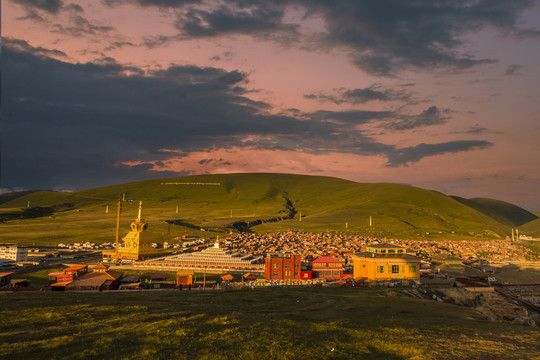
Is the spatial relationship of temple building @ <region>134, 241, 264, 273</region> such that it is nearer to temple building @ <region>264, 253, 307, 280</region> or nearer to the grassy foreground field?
temple building @ <region>264, 253, 307, 280</region>

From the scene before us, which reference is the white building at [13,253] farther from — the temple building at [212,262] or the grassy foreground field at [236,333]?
the grassy foreground field at [236,333]

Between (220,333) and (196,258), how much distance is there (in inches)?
2198

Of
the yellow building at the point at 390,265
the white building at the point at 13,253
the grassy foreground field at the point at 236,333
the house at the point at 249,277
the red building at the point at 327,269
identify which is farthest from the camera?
the white building at the point at 13,253

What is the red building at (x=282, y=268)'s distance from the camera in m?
59.2

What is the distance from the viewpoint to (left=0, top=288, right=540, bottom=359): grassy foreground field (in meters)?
17.6

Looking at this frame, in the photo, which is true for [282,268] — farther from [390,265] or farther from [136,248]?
[136,248]

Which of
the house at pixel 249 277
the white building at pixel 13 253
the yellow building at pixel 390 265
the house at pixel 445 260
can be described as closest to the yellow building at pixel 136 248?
the white building at pixel 13 253

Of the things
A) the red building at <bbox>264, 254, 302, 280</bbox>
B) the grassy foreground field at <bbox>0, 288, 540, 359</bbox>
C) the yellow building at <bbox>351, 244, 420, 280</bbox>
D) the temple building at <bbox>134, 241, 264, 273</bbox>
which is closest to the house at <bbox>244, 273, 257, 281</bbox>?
the red building at <bbox>264, 254, 302, 280</bbox>

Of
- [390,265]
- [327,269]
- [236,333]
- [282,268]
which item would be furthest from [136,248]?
[236,333]

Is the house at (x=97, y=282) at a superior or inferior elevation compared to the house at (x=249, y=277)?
superior

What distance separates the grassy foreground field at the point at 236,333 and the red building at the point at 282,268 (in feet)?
83.7

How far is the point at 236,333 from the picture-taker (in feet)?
68.3

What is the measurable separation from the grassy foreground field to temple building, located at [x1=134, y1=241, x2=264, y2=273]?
3718 centimetres

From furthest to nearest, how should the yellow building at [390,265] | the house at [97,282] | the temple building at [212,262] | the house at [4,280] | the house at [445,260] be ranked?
the house at [445,260] < the temple building at [212,262] < the yellow building at [390,265] < the house at [4,280] < the house at [97,282]
